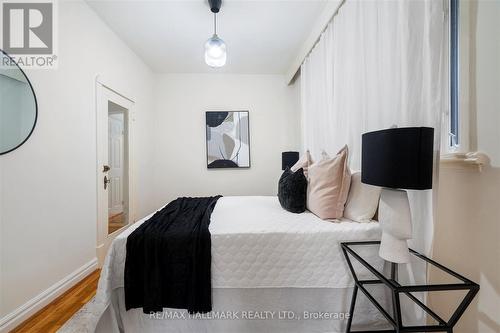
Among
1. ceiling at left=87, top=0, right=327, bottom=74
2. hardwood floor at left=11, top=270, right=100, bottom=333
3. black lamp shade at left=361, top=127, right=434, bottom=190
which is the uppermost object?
ceiling at left=87, top=0, right=327, bottom=74

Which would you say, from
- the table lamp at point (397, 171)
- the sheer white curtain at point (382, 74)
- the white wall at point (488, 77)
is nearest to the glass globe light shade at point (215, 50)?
the sheer white curtain at point (382, 74)

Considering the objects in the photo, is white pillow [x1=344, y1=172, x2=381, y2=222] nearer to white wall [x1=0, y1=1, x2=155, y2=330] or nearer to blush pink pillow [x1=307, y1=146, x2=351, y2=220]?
blush pink pillow [x1=307, y1=146, x2=351, y2=220]

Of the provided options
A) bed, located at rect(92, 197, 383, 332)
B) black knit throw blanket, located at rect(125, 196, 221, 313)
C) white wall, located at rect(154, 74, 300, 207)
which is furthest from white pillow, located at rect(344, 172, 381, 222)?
white wall, located at rect(154, 74, 300, 207)

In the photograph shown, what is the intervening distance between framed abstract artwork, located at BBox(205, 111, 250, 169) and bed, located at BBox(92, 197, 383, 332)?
2594mm

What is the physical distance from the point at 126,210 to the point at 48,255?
1284 mm

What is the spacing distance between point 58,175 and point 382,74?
8.72ft

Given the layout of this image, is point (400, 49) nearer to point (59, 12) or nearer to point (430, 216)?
point (430, 216)

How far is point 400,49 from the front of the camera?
4.46 feet

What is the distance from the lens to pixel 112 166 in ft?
9.02

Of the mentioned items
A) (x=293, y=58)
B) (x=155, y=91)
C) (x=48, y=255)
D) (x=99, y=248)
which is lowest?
(x=99, y=248)

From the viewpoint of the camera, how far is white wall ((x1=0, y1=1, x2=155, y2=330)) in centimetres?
151

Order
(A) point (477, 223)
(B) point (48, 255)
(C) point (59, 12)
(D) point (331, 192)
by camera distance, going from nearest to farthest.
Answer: (A) point (477, 223), (D) point (331, 192), (B) point (48, 255), (C) point (59, 12)

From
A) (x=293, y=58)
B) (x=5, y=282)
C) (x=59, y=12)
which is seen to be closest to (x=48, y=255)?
(x=5, y=282)

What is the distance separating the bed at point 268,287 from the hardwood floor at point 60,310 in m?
0.51
